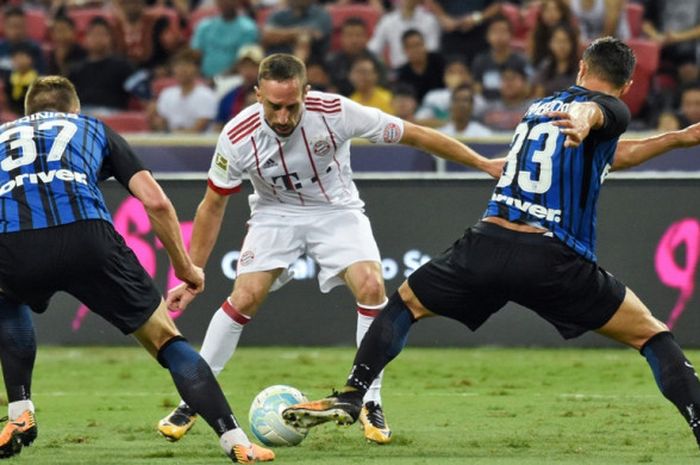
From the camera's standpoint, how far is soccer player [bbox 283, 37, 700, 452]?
6680 millimetres

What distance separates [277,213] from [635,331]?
7.51 feet

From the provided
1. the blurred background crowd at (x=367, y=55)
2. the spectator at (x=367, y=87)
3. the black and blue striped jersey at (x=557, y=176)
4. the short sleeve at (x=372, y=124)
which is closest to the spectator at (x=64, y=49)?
the blurred background crowd at (x=367, y=55)

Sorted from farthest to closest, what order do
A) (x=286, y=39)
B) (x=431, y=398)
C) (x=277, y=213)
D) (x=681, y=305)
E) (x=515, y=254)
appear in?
(x=286, y=39)
(x=681, y=305)
(x=431, y=398)
(x=277, y=213)
(x=515, y=254)

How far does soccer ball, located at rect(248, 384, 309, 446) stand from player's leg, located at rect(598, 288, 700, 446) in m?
1.69

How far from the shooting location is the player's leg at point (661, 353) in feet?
22.0

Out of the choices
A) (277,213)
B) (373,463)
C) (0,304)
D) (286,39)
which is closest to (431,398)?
(277,213)

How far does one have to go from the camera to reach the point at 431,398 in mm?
9492

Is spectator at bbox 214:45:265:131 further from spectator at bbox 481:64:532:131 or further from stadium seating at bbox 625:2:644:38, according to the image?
stadium seating at bbox 625:2:644:38

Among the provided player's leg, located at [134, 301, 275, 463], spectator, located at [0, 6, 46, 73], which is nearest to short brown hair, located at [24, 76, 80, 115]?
player's leg, located at [134, 301, 275, 463]

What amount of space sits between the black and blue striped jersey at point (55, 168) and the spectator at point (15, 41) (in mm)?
10146

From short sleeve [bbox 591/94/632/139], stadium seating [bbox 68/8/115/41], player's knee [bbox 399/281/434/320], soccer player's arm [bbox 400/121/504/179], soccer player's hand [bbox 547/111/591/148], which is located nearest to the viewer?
soccer player's hand [bbox 547/111/591/148]

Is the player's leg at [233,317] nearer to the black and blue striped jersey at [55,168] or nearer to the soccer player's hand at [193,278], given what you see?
the soccer player's hand at [193,278]

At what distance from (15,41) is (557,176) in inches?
458

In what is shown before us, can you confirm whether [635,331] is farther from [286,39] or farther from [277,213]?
[286,39]
